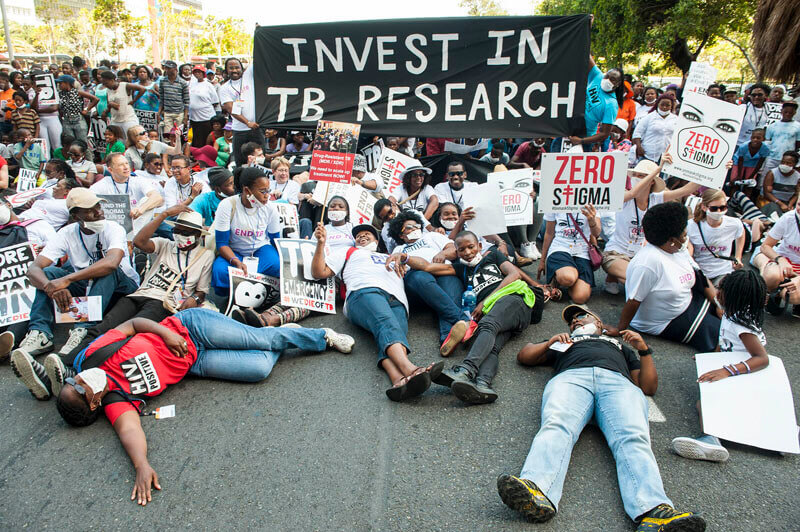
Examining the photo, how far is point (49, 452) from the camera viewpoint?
3979 millimetres

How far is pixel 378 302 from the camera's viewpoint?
532cm

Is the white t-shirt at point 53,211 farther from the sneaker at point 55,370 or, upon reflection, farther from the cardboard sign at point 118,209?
the sneaker at point 55,370

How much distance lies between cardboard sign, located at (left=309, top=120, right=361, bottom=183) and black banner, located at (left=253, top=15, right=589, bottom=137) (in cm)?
28

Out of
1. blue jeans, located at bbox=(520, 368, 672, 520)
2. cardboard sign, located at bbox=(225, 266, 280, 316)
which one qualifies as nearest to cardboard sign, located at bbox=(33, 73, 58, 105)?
cardboard sign, located at bbox=(225, 266, 280, 316)

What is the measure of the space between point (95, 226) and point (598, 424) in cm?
509

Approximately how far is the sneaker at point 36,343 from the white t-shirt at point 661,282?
18.8ft

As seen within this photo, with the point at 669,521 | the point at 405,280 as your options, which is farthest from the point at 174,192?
the point at 669,521

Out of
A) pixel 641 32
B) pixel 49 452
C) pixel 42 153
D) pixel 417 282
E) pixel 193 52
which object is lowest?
pixel 49 452

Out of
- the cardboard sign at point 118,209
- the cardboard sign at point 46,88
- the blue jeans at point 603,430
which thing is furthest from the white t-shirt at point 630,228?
the cardboard sign at point 46,88

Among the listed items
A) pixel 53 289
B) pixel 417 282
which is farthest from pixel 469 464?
pixel 53 289

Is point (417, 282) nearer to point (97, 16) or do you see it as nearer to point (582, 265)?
point (582, 265)

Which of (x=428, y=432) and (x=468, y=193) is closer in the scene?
(x=428, y=432)

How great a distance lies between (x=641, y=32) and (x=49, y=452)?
2451 cm

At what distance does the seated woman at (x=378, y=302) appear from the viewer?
14.3ft
